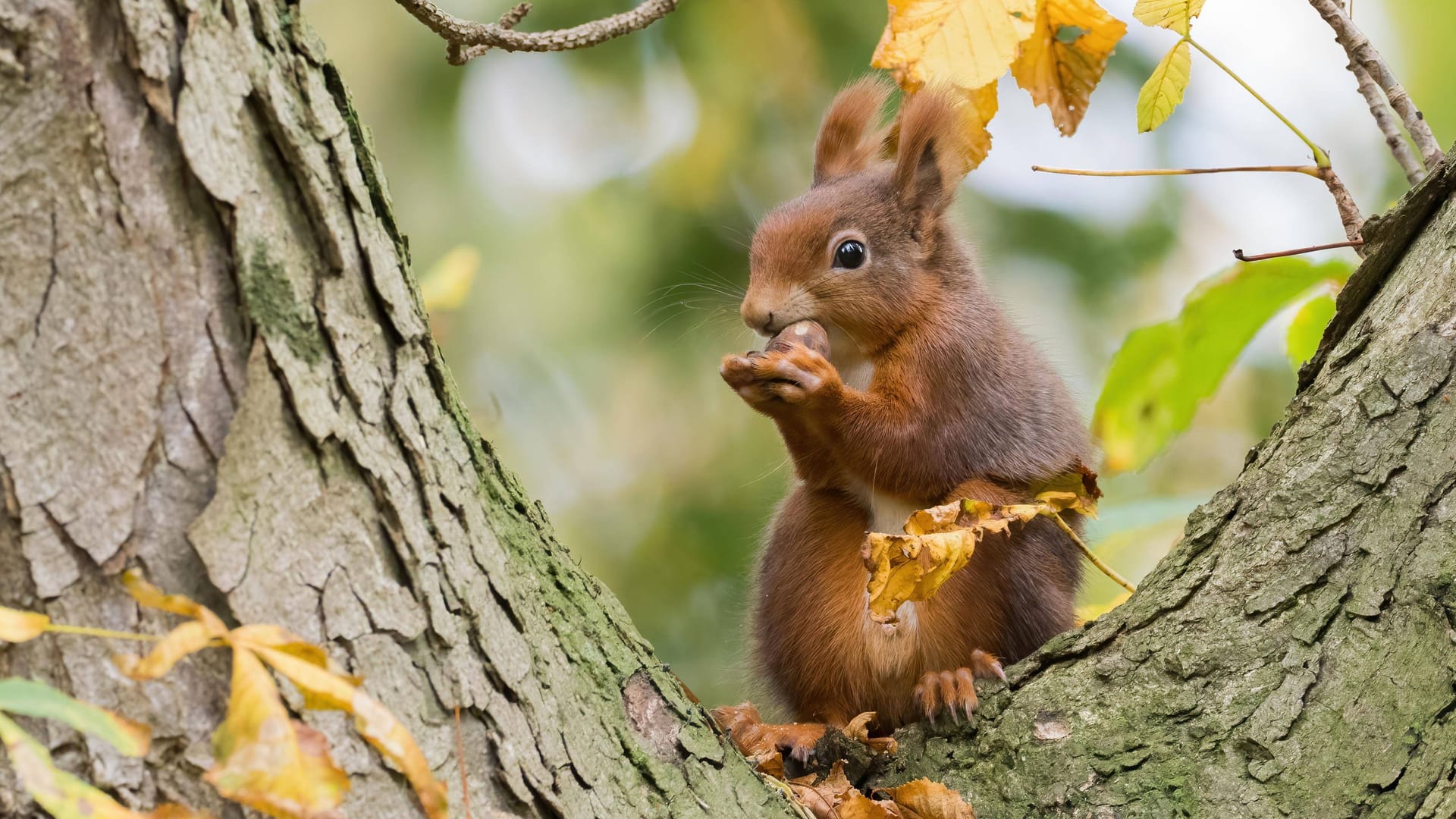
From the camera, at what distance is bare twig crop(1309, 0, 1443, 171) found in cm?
167

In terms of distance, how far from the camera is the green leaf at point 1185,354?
87.2 inches

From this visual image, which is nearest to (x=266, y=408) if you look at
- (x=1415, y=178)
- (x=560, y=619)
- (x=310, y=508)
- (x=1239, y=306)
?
(x=310, y=508)

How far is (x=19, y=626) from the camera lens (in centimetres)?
85

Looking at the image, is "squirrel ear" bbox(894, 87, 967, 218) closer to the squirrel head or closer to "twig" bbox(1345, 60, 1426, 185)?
the squirrel head

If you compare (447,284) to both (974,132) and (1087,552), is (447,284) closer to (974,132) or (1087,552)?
(974,132)

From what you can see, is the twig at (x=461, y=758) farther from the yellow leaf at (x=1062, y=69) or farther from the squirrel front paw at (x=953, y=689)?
the yellow leaf at (x=1062, y=69)

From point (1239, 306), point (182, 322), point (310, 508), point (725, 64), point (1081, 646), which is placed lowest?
point (1081, 646)

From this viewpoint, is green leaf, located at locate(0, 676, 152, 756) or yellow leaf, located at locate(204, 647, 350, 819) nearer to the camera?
green leaf, located at locate(0, 676, 152, 756)

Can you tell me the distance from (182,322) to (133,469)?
0.12 meters

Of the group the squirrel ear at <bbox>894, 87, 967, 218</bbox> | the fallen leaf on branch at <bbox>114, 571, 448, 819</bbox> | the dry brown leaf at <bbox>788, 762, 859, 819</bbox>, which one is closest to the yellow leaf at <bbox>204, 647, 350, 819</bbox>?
the fallen leaf on branch at <bbox>114, 571, 448, 819</bbox>

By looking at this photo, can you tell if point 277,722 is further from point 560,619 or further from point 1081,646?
point 1081,646

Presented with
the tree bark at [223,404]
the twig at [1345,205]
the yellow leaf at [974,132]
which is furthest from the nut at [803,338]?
the tree bark at [223,404]

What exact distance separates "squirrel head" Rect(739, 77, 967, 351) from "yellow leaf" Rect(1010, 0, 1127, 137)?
295mm

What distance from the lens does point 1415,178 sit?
5.71 ft
